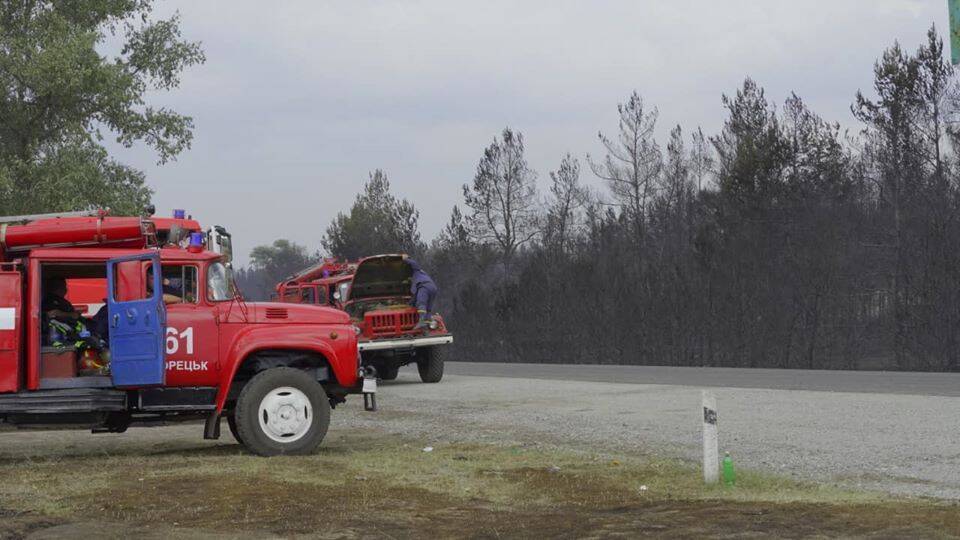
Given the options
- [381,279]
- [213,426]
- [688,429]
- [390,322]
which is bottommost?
[688,429]

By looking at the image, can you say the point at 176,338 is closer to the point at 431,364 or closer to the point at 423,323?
the point at 423,323

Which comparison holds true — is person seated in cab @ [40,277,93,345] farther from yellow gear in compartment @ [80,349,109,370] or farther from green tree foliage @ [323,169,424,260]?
green tree foliage @ [323,169,424,260]

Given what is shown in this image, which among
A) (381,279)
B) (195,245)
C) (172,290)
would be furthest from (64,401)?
(381,279)

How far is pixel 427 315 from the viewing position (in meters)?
24.9

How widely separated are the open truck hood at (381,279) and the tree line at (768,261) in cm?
1498

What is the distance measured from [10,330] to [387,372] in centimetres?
1526

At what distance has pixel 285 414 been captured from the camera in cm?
1235

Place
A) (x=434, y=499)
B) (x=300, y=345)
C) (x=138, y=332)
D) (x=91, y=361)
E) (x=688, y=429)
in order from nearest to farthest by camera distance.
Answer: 1. (x=434, y=499)
2. (x=138, y=332)
3. (x=91, y=361)
4. (x=300, y=345)
5. (x=688, y=429)

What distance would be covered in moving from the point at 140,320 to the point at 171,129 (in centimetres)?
1591

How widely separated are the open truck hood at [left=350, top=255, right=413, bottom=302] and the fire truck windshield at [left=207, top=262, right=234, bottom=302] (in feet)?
39.3

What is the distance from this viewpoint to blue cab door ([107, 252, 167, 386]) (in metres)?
11.9

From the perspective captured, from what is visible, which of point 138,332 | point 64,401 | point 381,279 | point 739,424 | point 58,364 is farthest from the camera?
point 381,279

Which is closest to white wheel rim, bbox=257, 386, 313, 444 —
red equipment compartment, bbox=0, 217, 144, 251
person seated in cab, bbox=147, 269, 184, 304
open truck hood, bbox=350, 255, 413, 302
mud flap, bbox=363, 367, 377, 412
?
mud flap, bbox=363, 367, 377, 412

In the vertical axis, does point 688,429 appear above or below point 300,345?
below
